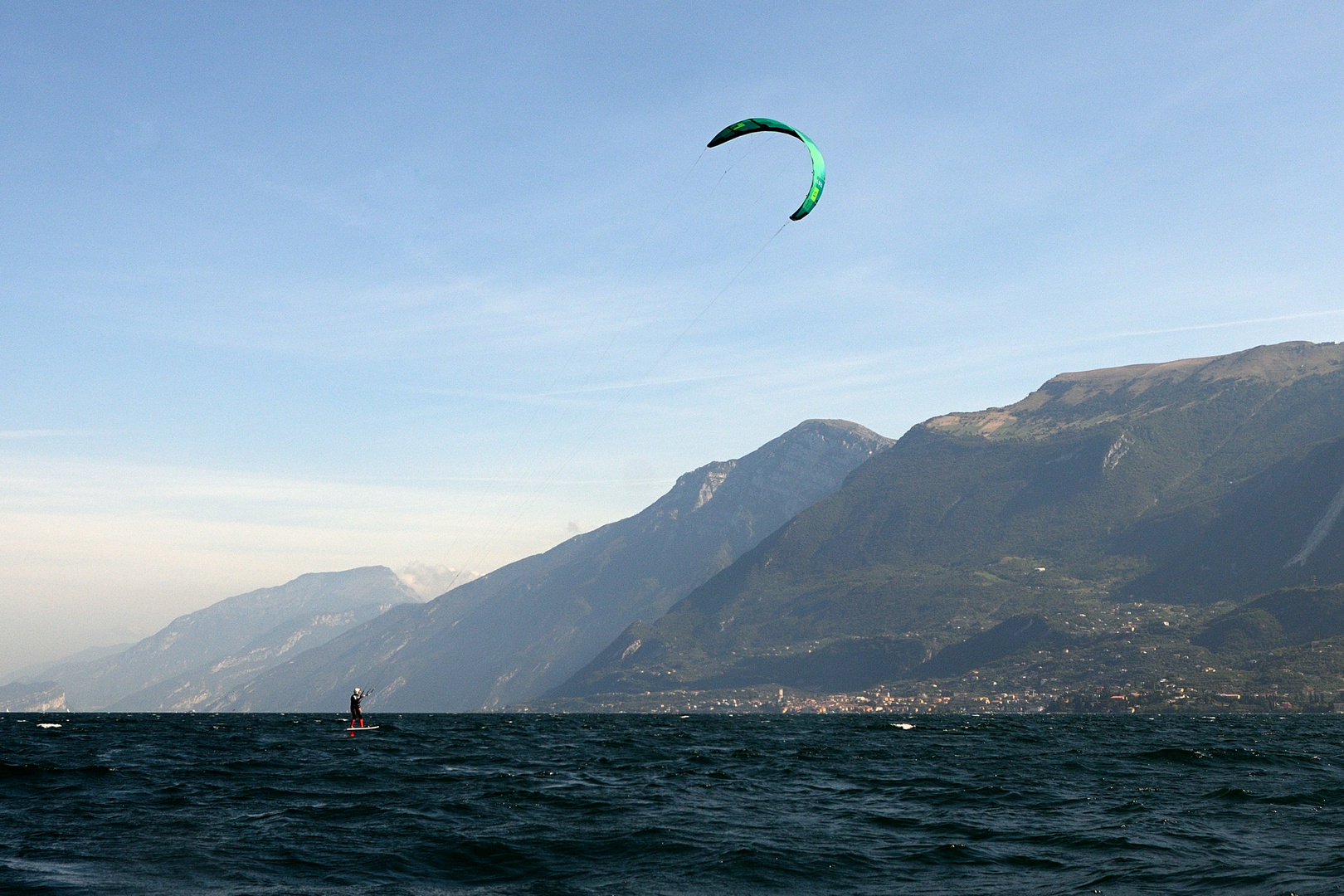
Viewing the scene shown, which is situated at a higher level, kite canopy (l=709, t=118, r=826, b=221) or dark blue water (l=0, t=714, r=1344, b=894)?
kite canopy (l=709, t=118, r=826, b=221)

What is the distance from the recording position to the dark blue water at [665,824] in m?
22.4

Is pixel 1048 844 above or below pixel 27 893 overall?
below

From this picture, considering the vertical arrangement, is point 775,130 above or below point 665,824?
above

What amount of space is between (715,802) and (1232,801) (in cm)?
1871

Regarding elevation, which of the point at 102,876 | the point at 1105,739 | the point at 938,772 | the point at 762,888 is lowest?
the point at 1105,739

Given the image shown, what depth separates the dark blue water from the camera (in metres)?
22.4

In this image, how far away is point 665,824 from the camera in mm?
30203

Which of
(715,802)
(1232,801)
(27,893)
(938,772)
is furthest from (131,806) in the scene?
(1232,801)

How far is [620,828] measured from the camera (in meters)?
29.3

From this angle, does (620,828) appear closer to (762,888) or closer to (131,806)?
(762,888)

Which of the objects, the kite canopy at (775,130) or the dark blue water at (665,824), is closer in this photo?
the dark blue water at (665,824)

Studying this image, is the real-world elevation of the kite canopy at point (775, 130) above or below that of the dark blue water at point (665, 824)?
above

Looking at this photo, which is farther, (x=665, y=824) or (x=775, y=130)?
(x=775, y=130)

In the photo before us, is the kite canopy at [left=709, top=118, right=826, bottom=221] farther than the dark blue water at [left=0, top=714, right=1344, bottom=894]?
Yes
